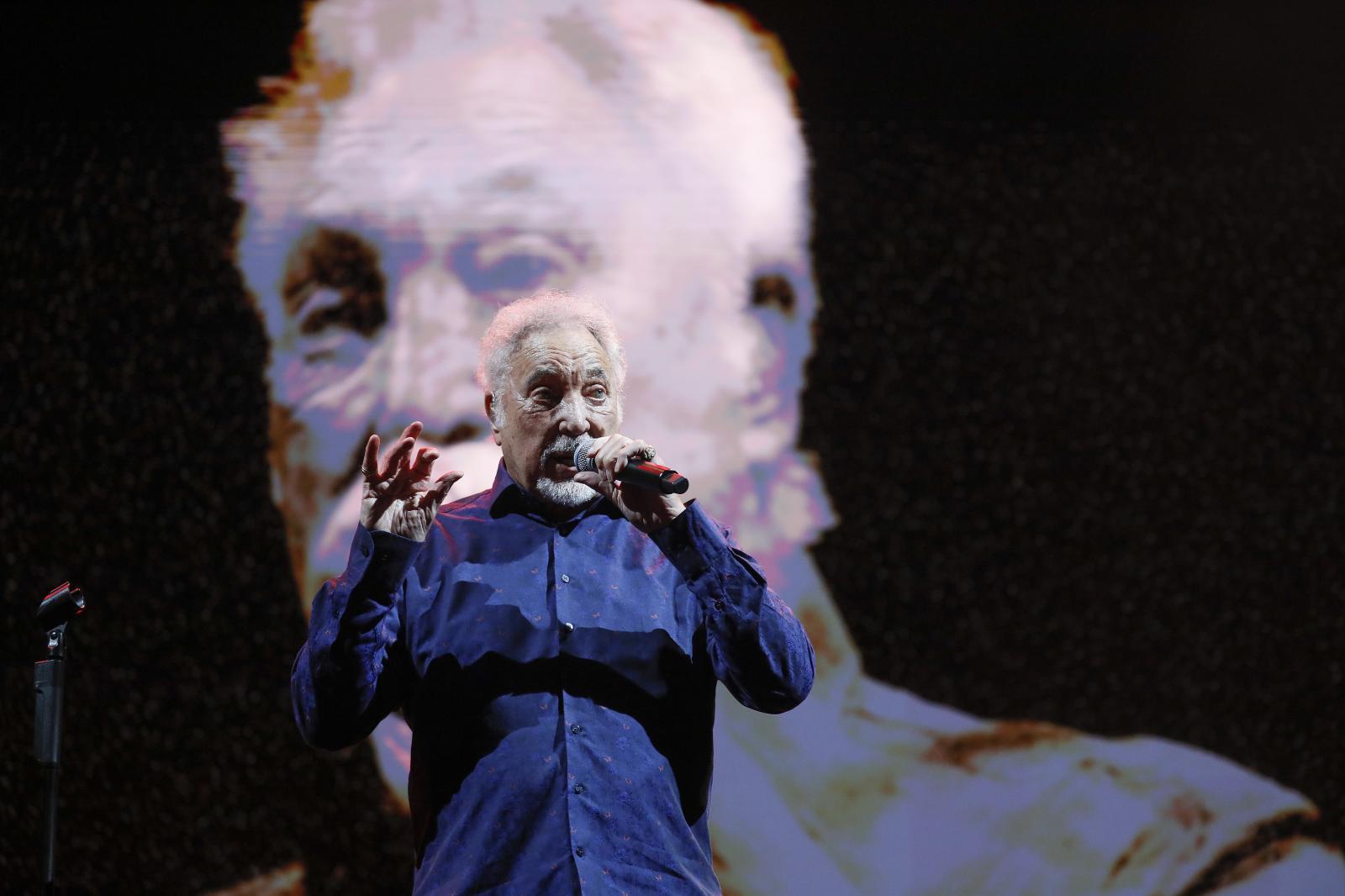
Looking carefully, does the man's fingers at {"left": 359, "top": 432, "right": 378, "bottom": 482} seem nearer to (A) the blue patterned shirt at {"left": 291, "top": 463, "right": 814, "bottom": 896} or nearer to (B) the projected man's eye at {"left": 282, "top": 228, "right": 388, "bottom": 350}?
(A) the blue patterned shirt at {"left": 291, "top": 463, "right": 814, "bottom": 896}

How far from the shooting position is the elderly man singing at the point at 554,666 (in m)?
1.44

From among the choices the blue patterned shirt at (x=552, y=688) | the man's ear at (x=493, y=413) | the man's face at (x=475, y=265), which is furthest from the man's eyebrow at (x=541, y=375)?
the man's face at (x=475, y=265)

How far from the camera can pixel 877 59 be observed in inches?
117

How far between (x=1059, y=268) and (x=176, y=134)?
2.25 m

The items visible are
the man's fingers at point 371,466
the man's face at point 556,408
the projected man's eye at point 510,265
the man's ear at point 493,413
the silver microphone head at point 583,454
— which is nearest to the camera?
the man's fingers at point 371,466

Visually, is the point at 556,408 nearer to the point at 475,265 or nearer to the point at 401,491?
the point at 401,491

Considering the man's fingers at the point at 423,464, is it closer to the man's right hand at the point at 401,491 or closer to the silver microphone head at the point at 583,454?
the man's right hand at the point at 401,491

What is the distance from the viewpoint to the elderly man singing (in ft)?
4.73

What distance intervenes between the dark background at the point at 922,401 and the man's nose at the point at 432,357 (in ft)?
1.09

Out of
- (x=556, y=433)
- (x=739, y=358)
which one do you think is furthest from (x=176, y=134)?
(x=556, y=433)

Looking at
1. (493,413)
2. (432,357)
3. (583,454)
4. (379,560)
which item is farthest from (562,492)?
(432,357)

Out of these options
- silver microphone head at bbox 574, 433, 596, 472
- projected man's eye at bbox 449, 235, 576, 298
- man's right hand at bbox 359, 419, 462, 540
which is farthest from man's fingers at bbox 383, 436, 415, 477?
projected man's eye at bbox 449, 235, 576, 298

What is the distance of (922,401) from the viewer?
282 centimetres

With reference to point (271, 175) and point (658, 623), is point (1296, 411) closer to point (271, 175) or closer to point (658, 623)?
point (658, 623)
